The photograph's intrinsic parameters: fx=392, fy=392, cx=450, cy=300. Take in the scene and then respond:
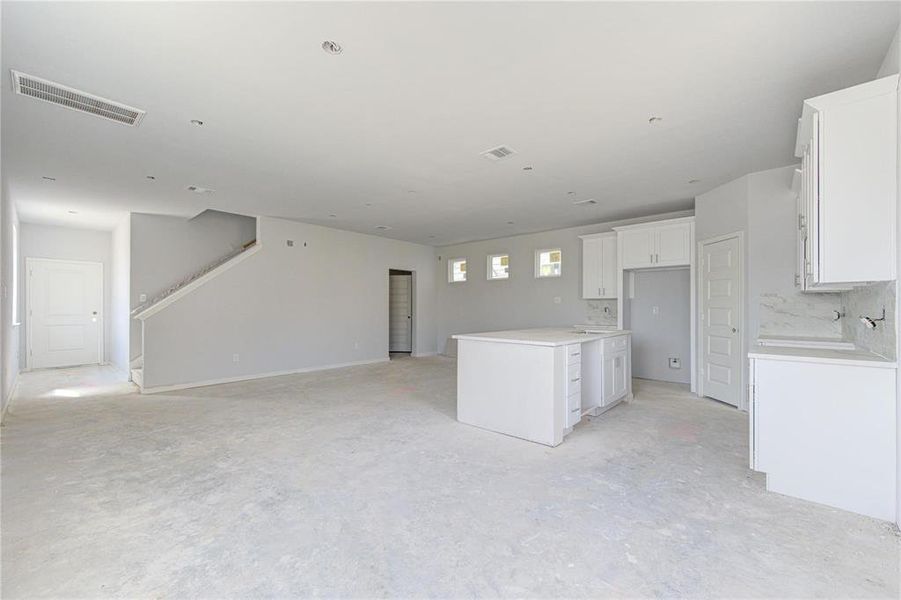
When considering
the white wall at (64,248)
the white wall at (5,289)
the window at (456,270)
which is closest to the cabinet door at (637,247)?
the window at (456,270)

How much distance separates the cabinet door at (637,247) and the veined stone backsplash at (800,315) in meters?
1.70

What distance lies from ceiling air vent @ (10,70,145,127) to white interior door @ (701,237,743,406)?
241 inches

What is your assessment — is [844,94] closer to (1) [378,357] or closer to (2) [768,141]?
(2) [768,141]

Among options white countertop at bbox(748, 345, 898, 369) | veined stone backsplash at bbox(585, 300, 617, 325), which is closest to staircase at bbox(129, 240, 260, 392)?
veined stone backsplash at bbox(585, 300, 617, 325)

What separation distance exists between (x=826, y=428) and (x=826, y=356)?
1.42ft

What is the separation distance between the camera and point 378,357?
830cm

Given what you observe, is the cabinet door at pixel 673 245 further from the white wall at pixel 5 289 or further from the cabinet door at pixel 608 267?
the white wall at pixel 5 289

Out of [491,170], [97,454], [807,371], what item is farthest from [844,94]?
[97,454]

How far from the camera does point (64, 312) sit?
7504 millimetres

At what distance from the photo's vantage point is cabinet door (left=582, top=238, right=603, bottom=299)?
6629mm

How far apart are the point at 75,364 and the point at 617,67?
10.2 metres

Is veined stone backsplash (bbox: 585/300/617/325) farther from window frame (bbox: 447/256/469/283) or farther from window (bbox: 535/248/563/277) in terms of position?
window frame (bbox: 447/256/469/283)

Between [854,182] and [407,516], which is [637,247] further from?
[407,516]

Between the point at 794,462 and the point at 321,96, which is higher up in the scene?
the point at 321,96
